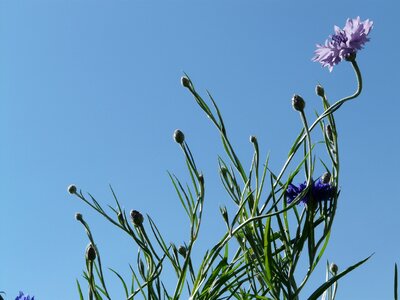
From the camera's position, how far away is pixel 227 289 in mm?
1402

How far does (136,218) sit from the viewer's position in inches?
57.9

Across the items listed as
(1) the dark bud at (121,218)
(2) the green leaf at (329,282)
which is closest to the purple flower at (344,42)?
(2) the green leaf at (329,282)

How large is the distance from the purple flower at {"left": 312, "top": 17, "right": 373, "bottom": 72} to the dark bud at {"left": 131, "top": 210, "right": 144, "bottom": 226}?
0.47m

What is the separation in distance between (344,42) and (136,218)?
53cm

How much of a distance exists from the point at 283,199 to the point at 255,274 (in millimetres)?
157

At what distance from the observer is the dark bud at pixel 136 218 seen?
147 centimetres

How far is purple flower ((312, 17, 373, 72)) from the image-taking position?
4.81ft

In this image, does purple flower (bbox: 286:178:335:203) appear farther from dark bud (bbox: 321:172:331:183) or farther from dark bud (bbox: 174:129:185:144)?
dark bud (bbox: 174:129:185:144)

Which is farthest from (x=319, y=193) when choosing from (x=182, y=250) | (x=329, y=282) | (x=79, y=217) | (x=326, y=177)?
(x=79, y=217)

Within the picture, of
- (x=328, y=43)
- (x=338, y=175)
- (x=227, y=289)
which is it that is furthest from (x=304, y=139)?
(x=227, y=289)

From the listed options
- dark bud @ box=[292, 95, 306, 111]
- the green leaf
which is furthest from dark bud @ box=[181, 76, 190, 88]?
the green leaf

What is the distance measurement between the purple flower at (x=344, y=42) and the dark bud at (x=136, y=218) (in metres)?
0.47

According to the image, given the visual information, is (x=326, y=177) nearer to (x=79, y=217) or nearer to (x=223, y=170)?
(x=223, y=170)

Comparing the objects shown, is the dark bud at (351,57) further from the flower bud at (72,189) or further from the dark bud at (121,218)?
the flower bud at (72,189)
